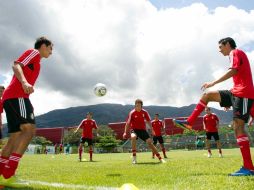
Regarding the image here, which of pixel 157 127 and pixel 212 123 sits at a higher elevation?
pixel 157 127

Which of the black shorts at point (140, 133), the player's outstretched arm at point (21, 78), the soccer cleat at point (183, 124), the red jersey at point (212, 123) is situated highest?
the red jersey at point (212, 123)

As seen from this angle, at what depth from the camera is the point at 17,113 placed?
600 centimetres

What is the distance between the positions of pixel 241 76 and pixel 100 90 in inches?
418

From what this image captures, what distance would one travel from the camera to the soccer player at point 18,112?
5.85 metres

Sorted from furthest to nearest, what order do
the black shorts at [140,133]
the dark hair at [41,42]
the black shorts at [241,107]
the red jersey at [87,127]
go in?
1. the red jersey at [87,127]
2. the black shorts at [140,133]
3. the dark hair at [41,42]
4. the black shorts at [241,107]

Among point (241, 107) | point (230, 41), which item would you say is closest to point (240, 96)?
point (241, 107)

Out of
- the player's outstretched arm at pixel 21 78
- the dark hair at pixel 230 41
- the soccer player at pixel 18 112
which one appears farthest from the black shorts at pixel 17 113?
the dark hair at pixel 230 41

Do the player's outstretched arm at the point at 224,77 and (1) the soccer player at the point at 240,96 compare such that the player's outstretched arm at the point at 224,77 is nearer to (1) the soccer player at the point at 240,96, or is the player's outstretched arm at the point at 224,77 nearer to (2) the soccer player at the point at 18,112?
(1) the soccer player at the point at 240,96

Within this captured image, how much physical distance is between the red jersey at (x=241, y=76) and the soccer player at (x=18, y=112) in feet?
12.8

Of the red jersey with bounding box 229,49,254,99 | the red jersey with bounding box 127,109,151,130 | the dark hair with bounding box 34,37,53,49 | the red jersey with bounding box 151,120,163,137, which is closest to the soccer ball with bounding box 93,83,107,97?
the red jersey with bounding box 127,109,151,130

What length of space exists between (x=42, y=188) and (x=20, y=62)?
228 cm

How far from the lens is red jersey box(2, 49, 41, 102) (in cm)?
618

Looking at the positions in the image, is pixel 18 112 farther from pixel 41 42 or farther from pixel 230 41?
pixel 230 41

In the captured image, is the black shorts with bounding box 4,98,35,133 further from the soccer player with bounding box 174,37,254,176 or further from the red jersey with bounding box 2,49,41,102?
the soccer player with bounding box 174,37,254,176
